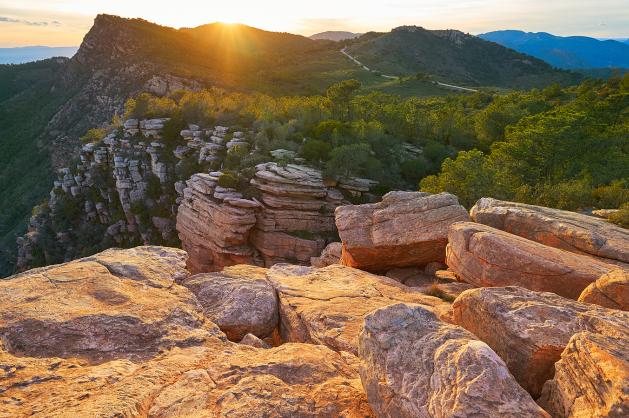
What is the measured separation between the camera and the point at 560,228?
16.2 m

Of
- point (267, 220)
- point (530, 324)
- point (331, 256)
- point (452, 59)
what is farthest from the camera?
point (452, 59)

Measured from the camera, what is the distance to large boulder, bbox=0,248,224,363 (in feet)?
31.1

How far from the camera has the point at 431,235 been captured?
1892 cm

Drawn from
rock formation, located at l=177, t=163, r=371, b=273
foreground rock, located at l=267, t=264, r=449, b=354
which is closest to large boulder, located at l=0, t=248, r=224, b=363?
foreground rock, located at l=267, t=264, r=449, b=354

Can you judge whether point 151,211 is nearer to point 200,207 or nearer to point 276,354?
point 200,207

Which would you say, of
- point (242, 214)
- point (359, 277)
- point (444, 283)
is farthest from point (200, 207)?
point (444, 283)

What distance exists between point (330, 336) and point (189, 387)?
438cm

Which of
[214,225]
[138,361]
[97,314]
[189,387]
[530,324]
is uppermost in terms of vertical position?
[530,324]

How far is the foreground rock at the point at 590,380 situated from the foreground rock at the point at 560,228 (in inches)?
378

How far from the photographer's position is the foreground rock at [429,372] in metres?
6.21

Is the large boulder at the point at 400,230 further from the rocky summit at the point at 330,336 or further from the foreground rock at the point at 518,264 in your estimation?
the foreground rock at the point at 518,264

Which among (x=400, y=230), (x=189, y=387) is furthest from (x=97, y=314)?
(x=400, y=230)

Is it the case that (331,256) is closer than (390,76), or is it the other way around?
(331,256)

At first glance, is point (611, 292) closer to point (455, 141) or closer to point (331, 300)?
point (331, 300)
